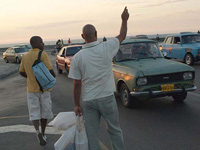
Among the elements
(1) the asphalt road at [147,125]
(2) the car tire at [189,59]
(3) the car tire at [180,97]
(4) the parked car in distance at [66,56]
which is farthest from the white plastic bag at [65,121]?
(2) the car tire at [189,59]

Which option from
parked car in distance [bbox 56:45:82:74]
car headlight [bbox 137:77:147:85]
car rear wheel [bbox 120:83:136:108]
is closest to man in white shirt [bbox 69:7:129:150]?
car headlight [bbox 137:77:147:85]

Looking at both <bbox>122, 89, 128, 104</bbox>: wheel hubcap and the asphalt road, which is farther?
<bbox>122, 89, 128, 104</bbox>: wheel hubcap

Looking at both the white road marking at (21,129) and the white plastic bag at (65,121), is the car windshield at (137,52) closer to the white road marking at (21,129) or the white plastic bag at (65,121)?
the white road marking at (21,129)

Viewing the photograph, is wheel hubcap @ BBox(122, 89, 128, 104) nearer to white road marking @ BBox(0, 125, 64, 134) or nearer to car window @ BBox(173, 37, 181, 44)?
white road marking @ BBox(0, 125, 64, 134)

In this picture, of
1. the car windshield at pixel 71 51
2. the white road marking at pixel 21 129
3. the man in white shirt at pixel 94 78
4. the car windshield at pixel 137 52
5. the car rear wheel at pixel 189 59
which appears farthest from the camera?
the car rear wheel at pixel 189 59

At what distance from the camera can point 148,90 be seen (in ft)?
19.6

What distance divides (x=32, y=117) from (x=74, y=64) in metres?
1.83

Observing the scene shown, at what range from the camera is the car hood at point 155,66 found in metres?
5.99

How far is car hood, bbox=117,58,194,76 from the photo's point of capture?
5989mm

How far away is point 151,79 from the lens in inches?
236

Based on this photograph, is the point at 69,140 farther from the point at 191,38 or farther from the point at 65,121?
the point at 191,38

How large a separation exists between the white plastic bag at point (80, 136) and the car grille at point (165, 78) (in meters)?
3.20

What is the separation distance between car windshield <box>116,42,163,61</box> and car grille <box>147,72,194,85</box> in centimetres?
119

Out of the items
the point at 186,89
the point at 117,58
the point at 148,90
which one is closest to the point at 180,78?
the point at 186,89
